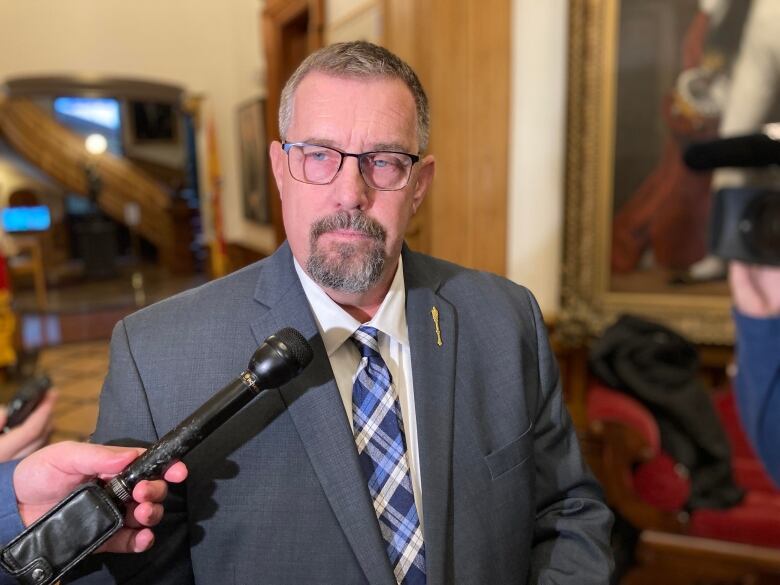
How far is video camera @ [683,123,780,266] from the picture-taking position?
147 cm

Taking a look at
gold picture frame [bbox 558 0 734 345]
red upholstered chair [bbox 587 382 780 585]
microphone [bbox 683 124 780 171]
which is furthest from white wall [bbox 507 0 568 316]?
microphone [bbox 683 124 780 171]

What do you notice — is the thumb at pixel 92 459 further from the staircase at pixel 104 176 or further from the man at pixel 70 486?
the staircase at pixel 104 176

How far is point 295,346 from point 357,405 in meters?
0.28

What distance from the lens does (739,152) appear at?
1552 mm

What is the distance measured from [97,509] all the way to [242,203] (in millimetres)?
6964

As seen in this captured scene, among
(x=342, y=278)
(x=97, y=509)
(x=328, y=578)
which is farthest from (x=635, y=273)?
(x=97, y=509)

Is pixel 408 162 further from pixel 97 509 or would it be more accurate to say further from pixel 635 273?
pixel 635 273

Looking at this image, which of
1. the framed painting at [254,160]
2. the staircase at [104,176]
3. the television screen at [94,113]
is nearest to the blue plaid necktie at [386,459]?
the framed painting at [254,160]

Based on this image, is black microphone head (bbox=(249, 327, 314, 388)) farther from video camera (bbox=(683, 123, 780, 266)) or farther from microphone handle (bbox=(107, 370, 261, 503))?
video camera (bbox=(683, 123, 780, 266))

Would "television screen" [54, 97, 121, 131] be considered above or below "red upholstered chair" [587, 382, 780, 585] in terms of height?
above

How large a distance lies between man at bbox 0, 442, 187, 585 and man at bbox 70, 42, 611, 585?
0.12 meters

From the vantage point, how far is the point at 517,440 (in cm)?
121

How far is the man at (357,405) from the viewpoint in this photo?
3.34 ft

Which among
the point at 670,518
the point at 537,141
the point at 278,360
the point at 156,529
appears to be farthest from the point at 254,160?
the point at 278,360
